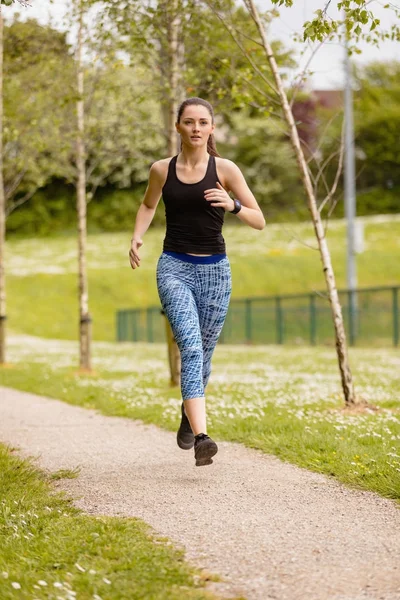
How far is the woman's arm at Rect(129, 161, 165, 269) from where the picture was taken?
231 inches

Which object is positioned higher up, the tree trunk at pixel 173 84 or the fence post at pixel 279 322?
the tree trunk at pixel 173 84

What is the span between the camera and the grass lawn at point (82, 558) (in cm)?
358

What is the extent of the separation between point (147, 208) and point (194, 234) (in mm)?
540

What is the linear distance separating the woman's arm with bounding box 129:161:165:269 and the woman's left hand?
1.49 ft

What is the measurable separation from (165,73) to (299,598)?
9.35 metres

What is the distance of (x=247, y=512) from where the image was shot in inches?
189

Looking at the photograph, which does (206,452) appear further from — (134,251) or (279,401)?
(279,401)

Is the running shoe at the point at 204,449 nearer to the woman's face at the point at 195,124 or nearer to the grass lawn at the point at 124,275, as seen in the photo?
the woman's face at the point at 195,124

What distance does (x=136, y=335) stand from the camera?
112 feet

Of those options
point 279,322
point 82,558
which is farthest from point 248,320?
point 82,558

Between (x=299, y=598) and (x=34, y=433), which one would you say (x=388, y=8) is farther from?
(x=299, y=598)

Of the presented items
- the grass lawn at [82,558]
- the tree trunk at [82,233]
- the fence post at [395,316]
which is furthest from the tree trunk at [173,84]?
the fence post at [395,316]

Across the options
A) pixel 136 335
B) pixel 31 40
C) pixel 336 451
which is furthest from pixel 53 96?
pixel 136 335

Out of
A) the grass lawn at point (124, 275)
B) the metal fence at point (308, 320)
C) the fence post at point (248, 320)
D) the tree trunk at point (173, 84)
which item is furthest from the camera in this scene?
the grass lawn at point (124, 275)
